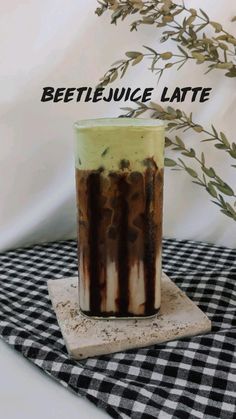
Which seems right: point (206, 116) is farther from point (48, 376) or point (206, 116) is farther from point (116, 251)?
point (48, 376)

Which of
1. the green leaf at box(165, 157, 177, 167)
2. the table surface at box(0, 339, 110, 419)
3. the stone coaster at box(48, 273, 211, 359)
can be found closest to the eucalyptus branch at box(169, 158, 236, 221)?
the green leaf at box(165, 157, 177, 167)

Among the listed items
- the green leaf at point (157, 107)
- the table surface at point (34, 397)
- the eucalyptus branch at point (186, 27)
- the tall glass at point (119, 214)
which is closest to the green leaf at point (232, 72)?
the eucalyptus branch at point (186, 27)

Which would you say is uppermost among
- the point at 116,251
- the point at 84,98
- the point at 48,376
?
the point at 84,98

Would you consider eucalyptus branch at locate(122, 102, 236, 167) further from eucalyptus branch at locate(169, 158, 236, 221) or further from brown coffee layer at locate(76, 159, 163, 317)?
brown coffee layer at locate(76, 159, 163, 317)

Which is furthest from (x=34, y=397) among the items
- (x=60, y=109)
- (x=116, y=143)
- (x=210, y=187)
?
(x=60, y=109)

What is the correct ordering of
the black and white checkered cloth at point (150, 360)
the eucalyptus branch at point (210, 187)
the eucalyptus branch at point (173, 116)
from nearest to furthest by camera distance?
the black and white checkered cloth at point (150, 360) → the eucalyptus branch at point (210, 187) → the eucalyptus branch at point (173, 116)

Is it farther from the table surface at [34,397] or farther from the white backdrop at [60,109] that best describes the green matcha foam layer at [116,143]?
the white backdrop at [60,109]

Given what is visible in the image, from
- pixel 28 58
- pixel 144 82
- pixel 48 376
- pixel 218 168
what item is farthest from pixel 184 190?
pixel 48 376
